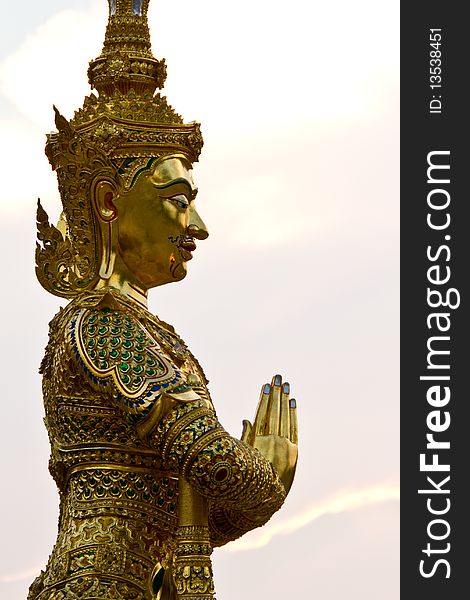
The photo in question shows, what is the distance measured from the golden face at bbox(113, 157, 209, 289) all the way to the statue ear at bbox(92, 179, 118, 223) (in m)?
0.03

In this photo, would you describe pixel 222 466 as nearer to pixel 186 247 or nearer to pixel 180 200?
pixel 186 247

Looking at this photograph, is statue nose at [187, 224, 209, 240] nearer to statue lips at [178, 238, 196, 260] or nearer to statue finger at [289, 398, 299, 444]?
statue lips at [178, 238, 196, 260]

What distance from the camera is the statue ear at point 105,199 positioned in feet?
54.6

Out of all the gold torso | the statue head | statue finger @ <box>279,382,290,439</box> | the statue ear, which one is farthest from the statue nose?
statue finger @ <box>279,382,290,439</box>

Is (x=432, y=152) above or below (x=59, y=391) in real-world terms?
above

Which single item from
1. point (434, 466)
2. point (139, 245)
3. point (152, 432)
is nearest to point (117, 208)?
point (139, 245)

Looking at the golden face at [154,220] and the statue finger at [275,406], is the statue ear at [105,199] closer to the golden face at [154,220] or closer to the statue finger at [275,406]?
the golden face at [154,220]

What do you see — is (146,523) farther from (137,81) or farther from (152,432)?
(137,81)

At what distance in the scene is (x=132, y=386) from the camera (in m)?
16.2

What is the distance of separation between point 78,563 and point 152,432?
788mm

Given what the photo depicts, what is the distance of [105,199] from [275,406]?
1477 mm

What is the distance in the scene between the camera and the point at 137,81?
16906 millimetres

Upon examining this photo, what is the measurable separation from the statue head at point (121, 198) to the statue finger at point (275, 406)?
0.83m

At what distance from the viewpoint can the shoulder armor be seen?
1614 centimetres
